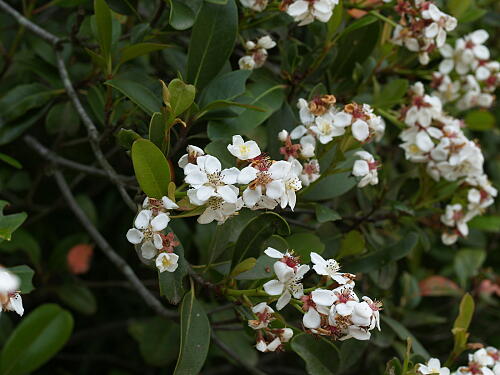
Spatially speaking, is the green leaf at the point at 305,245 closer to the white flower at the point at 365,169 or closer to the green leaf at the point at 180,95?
the white flower at the point at 365,169

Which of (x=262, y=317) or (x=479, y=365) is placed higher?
(x=262, y=317)

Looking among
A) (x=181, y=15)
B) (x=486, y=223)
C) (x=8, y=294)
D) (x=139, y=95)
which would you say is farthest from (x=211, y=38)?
(x=486, y=223)

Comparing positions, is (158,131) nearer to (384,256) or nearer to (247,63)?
(247,63)

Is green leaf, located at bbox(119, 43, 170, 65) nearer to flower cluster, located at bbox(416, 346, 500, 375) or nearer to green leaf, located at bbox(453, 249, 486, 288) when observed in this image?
flower cluster, located at bbox(416, 346, 500, 375)

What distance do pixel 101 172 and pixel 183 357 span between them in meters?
0.57

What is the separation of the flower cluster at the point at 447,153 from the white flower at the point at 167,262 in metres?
0.67

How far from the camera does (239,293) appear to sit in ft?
3.99

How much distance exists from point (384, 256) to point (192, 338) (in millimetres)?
516

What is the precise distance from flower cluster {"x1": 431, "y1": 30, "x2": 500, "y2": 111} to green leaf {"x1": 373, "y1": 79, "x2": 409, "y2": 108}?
0.58 ft

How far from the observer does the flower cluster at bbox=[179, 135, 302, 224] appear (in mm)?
1066

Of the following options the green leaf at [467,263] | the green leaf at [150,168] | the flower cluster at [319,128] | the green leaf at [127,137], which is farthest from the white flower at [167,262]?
the green leaf at [467,263]

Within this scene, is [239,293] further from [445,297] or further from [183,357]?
[445,297]

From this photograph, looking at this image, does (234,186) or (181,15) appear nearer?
(234,186)

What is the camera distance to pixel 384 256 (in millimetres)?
1509
